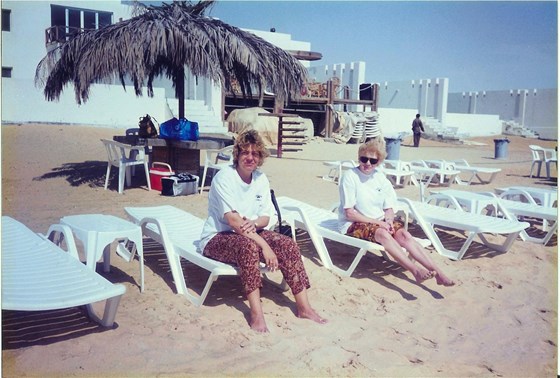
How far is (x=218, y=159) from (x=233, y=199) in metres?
5.72

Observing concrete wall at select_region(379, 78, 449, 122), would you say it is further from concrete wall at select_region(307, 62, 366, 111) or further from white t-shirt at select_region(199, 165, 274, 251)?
white t-shirt at select_region(199, 165, 274, 251)

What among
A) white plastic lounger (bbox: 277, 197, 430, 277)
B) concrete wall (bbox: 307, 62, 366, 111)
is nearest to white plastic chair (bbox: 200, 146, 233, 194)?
white plastic lounger (bbox: 277, 197, 430, 277)

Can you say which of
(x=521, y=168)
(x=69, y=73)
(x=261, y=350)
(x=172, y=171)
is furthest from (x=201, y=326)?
(x=521, y=168)

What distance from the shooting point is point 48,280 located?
9.00 ft

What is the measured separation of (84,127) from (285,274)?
39.7 ft

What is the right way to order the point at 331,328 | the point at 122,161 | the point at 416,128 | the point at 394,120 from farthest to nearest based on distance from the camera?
1. the point at 394,120
2. the point at 416,128
3. the point at 122,161
4. the point at 331,328

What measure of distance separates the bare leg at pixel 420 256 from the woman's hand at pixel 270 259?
1175mm

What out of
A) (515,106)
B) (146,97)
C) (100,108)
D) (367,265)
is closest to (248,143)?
(367,265)

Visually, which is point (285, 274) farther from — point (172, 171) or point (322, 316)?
point (172, 171)

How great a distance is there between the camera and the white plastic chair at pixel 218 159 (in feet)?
25.3

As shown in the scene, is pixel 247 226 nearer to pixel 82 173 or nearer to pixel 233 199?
pixel 233 199

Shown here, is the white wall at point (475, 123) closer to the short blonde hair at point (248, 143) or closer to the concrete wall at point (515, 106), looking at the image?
the concrete wall at point (515, 106)

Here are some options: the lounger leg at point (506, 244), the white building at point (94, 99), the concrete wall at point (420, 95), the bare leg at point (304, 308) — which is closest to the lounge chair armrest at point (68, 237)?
the bare leg at point (304, 308)

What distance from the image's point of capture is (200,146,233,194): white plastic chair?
770 cm
